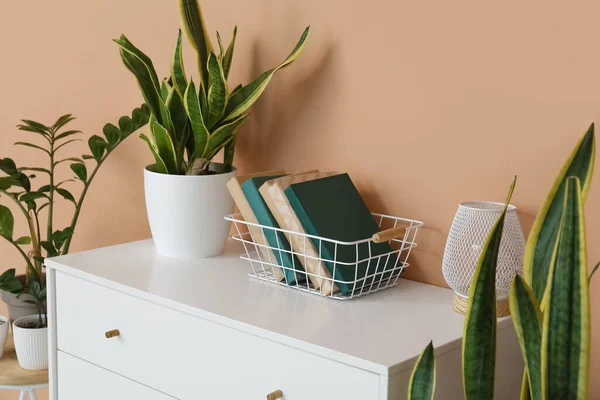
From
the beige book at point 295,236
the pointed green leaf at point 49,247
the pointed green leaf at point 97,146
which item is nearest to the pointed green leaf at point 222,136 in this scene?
the beige book at point 295,236

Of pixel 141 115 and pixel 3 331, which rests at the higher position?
pixel 141 115

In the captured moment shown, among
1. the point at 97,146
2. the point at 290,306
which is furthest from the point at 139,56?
the point at 290,306

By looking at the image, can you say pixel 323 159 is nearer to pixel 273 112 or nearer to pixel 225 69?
pixel 273 112

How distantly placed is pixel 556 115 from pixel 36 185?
1.62m

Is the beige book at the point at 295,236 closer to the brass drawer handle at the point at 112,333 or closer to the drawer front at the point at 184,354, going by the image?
the drawer front at the point at 184,354

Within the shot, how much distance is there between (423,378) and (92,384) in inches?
30.2

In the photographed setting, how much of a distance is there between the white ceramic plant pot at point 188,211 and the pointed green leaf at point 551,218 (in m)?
0.72

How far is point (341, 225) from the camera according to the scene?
1334 millimetres

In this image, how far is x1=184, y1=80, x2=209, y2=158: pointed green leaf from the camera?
1.44m

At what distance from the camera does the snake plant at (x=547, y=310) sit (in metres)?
0.78

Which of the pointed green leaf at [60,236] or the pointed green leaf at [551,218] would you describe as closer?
the pointed green leaf at [551,218]

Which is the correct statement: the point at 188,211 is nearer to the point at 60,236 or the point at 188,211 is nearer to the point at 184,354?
the point at 184,354

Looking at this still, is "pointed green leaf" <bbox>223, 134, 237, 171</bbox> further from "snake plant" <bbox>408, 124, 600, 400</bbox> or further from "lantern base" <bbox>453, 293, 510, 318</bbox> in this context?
"snake plant" <bbox>408, 124, 600, 400</bbox>

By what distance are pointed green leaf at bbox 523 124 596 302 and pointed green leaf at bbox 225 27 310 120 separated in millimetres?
660
